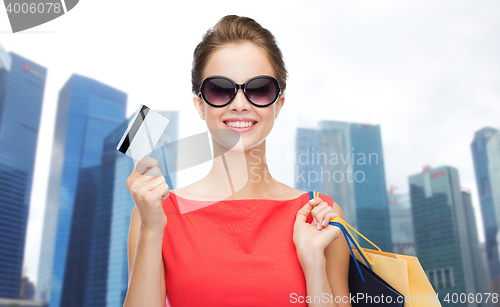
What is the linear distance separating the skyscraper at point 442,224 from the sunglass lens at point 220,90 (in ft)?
185

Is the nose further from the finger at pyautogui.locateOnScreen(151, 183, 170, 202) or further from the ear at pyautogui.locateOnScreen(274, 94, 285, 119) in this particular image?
the finger at pyautogui.locateOnScreen(151, 183, 170, 202)

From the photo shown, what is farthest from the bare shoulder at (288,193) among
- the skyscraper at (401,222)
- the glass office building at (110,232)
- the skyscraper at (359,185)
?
the glass office building at (110,232)

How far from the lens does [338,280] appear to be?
4.34ft

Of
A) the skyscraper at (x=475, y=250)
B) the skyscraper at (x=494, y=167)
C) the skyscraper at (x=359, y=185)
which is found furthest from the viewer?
the skyscraper at (x=494, y=167)

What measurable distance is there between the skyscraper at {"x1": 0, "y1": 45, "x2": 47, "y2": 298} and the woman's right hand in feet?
200

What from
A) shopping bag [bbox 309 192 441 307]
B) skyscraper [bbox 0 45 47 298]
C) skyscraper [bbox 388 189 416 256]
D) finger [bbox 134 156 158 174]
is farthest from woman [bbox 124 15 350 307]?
skyscraper [bbox 0 45 47 298]

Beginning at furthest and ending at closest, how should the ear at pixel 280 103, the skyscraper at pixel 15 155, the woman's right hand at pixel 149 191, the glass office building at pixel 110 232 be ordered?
the glass office building at pixel 110 232
the skyscraper at pixel 15 155
the ear at pixel 280 103
the woman's right hand at pixel 149 191

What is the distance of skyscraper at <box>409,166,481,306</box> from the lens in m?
49.8

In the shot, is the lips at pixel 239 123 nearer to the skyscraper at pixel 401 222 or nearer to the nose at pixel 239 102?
the nose at pixel 239 102

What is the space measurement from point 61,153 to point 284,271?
7042cm

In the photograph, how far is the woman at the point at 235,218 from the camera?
3.66ft

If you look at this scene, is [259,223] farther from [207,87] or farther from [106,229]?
[106,229]

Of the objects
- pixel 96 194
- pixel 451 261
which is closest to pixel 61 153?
pixel 96 194

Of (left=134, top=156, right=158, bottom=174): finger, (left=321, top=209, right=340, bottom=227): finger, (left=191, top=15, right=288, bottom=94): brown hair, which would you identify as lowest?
(left=321, top=209, right=340, bottom=227): finger
